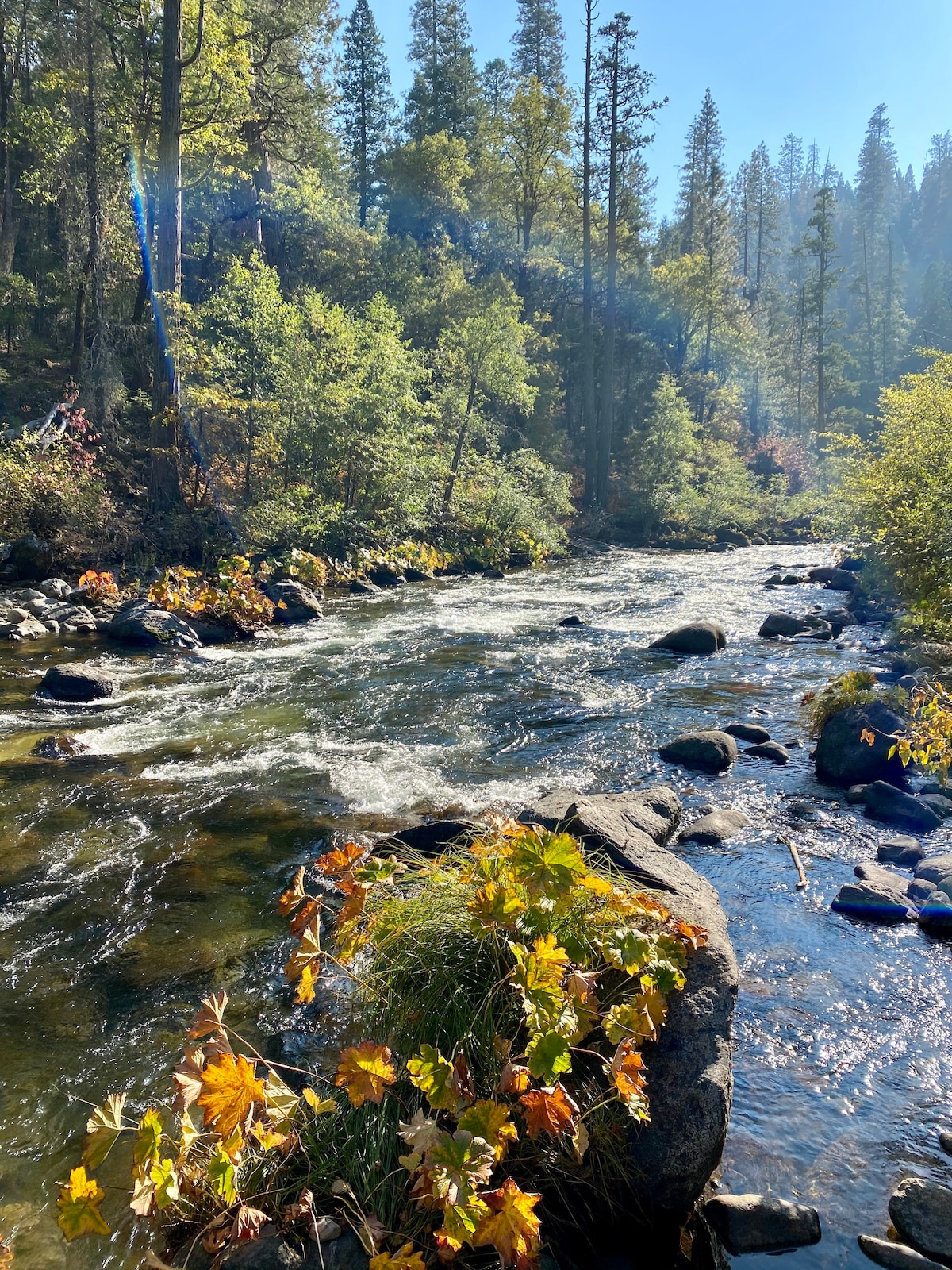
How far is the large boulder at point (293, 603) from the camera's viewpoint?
47.4 feet

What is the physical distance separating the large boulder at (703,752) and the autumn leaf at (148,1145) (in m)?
6.21

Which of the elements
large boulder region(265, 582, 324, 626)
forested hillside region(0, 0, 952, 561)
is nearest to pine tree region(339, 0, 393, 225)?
forested hillside region(0, 0, 952, 561)

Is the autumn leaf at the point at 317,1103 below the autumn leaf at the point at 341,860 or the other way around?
below

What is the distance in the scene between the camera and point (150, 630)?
1170 cm

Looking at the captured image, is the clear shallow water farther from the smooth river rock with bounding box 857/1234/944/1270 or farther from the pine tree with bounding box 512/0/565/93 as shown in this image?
the pine tree with bounding box 512/0/565/93

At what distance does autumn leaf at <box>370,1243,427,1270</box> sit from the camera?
196 centimetres

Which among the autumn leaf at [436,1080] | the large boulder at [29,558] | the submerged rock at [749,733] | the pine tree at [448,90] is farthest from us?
the pine tree at [448,90]

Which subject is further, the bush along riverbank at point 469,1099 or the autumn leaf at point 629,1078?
the autumn leaf at point 629,1078

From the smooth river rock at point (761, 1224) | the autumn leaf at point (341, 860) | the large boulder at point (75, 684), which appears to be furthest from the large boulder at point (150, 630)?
the smooth river rock at point (761, 1224)

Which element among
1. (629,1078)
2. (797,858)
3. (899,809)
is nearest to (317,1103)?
(629,1078)

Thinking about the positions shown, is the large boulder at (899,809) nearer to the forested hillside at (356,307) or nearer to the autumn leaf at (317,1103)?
the autumn leaf at (317,1103)

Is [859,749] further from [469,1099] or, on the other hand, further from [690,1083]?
[469,1099]

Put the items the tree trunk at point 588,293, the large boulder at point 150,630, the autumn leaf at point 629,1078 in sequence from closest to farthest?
the autumn leaf at point 629,1078
the large boulder at point 150,630
the tree trunk at point 588,293

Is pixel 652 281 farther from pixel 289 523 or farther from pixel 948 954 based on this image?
pixel 948 954
